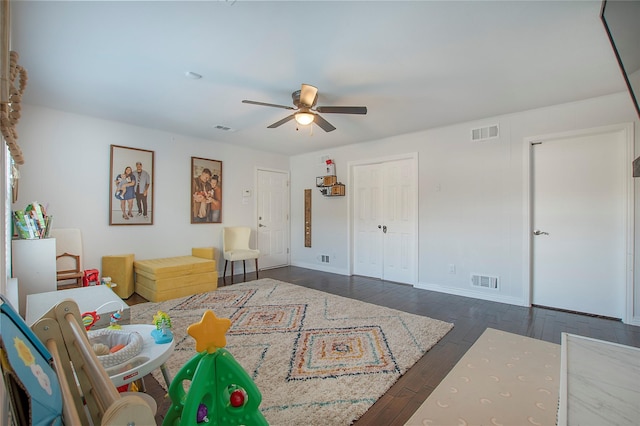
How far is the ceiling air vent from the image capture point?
13.0ft

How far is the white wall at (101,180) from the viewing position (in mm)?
3648

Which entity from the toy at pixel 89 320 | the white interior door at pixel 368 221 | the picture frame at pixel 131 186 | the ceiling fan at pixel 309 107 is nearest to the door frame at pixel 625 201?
the white interior door at pixel 368 221

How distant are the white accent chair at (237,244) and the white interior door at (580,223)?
14.0 feet

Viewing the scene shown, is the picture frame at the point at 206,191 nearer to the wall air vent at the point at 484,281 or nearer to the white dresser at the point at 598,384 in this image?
the wall air vent at the point at 484,281

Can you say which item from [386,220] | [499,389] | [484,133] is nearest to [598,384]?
[499,389]

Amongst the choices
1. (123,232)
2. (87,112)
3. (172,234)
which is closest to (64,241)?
(123,232)

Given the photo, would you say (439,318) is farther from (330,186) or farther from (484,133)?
(330,186)

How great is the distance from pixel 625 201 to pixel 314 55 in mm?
3639

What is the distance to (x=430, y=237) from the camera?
4.56m

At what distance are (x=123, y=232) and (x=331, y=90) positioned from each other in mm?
3619

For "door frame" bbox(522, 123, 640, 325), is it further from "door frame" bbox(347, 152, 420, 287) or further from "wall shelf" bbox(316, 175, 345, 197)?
"wall shelf" bbox(316, 175, 345, 197)

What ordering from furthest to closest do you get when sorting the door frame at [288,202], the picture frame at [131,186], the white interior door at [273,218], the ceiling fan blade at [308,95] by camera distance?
the white interior door at [273,218] < the door frame at [288,202] < the picture frame at [131,186] < the ceiling fan blade at [308,95]

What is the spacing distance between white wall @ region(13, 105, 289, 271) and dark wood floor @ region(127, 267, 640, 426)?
34.7 inches

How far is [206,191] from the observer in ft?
17.1
